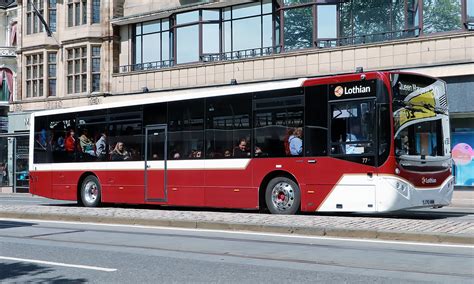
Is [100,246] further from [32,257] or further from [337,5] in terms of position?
[337,5]

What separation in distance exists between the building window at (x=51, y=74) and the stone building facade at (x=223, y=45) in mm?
60

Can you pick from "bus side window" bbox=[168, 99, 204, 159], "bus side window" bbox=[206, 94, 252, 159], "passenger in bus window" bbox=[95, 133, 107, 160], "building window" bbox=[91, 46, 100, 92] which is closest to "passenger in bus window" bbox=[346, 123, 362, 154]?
"bus side window" bbox=[206, 94, 252, 159]

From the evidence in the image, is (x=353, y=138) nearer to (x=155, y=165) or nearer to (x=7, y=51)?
(x=155, y=165)

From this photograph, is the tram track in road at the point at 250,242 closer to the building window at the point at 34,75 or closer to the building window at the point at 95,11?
the building window at the point at 95,11

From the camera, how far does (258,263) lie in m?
8.45

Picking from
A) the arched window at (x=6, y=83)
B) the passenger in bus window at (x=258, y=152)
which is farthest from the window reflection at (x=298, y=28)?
the arched window at (x=6, y=83)

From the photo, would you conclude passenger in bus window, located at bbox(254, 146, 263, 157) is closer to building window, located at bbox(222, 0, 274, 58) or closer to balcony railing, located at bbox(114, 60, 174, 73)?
building window, located at bbox(222, 0, 274, 58)

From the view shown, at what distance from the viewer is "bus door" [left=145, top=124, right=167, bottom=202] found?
655 inches

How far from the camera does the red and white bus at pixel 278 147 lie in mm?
12820

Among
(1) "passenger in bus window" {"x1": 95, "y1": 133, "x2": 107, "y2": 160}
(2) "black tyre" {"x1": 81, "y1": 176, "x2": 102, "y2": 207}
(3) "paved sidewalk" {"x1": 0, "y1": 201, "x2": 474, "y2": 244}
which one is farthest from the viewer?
(2) "black tyre" {"x1": 81, "y1": 176, "x2": 102, "y2": 207}

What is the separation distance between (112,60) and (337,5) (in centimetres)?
1367

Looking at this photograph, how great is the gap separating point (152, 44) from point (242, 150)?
18.8 m

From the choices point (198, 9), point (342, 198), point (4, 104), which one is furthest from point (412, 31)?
point (4, 104)

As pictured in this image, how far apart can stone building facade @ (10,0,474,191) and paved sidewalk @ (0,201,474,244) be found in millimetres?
11394
